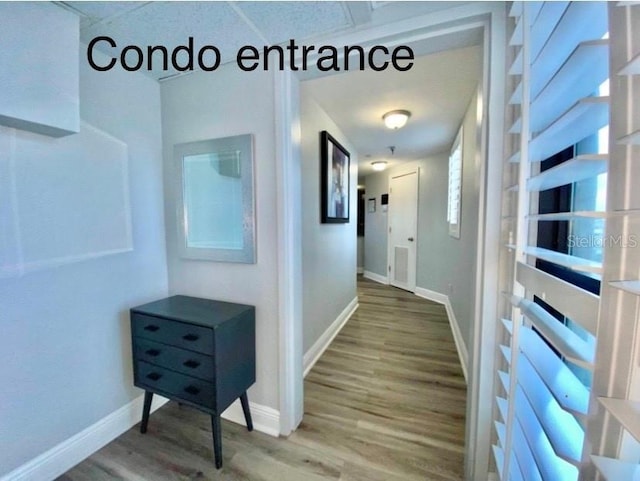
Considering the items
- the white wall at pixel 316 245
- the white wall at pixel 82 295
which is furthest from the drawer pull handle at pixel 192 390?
the white wall at pixel 316 245

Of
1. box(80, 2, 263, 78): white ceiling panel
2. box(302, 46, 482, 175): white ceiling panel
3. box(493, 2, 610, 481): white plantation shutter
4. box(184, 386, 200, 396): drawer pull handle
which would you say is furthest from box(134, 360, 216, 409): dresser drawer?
box(302, 46, 482, 175): white ceiling panel

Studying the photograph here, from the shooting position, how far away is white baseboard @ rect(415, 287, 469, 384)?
2.15 meters

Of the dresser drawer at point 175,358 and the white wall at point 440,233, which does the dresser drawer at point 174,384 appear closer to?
the dresser drawer at point 175,358

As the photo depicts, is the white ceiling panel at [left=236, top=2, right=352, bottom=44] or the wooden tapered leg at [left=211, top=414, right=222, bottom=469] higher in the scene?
the white ceiling panel at [left=236, top=2, right=352, bottom=44]

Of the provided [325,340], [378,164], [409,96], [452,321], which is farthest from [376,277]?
[409,96]

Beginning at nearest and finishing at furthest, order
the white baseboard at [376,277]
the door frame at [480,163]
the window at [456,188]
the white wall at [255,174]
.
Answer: the door frame at [480,163]
the white wall at [255,174]
the window at [456,188]
the white baseboard at [376,277]

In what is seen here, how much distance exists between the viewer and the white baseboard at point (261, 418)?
1472mm

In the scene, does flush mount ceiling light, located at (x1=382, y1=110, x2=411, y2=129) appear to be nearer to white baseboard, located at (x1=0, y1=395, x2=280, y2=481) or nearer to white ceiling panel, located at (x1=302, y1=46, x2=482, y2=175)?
white ceiling panel, located at (x1=302, y1=46, x2=482, y2=175)

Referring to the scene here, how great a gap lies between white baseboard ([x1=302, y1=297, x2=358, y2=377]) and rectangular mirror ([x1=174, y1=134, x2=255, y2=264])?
995mm

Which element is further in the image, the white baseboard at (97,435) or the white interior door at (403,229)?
the white interior door at (403,229)

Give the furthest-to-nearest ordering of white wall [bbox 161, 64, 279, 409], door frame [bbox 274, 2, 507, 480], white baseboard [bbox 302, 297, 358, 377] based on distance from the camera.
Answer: white baseboard [bbox 302, 297, 358, 377], white wall [bbox 161, 64, 279, 409], door frame [bbox 274, 2, 507, 480]

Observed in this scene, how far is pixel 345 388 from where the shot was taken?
74.7 inches

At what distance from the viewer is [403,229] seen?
4496 mm

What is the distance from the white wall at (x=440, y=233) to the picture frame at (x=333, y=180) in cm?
116
